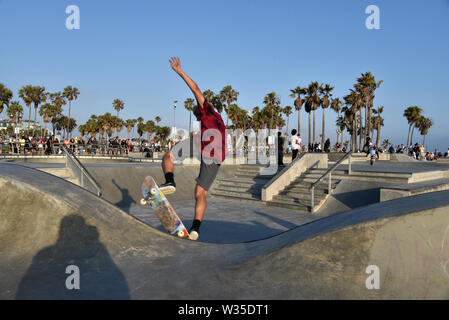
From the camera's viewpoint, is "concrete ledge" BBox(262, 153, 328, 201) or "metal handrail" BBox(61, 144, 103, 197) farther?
"concrete ledge" BBox(262, 153, 328, 201)

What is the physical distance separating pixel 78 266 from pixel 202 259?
1174 millimetres

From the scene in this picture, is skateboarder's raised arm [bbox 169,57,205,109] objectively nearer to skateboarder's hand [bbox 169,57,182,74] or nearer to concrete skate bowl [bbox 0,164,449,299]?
skateboarder's hand [bbox 169,57,182,74]

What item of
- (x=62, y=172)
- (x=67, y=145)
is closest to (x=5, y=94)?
(x=67, y=145)

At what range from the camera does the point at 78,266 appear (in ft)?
9.32

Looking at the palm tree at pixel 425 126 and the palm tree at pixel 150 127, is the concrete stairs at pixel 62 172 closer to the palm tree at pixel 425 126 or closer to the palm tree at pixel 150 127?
the palm tree at pixel 425 126

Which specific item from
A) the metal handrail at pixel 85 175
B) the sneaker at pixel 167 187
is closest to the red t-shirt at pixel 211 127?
the sneaker at pixel 167 187

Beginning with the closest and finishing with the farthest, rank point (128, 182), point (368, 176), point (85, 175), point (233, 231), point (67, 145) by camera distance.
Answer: point (233, 231) → point (85, 175) → point (368, 176) → point (128, 182) → point (67, 145)

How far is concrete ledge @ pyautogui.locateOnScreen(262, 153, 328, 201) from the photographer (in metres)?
10.7

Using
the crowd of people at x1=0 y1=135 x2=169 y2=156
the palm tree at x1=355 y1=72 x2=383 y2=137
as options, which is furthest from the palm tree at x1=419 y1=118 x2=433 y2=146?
the crowd of people at x1=0 y1=135 x2=169 y2=156

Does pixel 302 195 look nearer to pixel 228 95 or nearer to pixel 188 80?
pixel 188 80

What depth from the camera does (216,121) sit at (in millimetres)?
4043

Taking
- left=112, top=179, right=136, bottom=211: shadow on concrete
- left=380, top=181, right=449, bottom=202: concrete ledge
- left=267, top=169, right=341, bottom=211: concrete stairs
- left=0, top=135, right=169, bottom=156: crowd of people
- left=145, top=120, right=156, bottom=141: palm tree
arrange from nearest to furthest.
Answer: left=380, top=181, right=449, bottom=202: concrete ledge, left=267, top=169, right=341, bottom=211: concrete stairs, left=112, top=179, right=136, bottom=211: shadow on concrete, left=0, top=135, right=169, bottom=156: crowd of people, left=145, top=120, right=156, bottom=141: palm tree

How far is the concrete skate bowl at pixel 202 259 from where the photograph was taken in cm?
239

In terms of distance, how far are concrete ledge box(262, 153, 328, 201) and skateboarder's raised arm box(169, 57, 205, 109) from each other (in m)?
7.18
